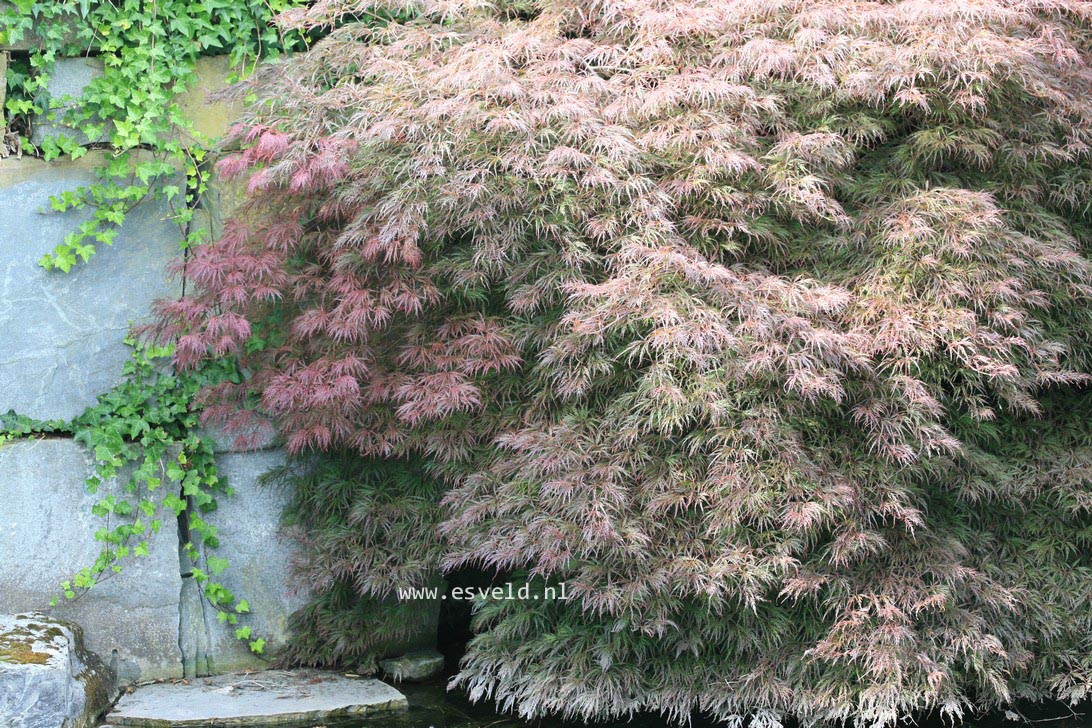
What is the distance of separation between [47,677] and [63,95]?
1936 mm

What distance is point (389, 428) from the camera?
10.9 ft

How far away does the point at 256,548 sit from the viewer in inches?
144

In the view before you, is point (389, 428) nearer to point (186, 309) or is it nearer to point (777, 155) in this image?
point (186, 309)

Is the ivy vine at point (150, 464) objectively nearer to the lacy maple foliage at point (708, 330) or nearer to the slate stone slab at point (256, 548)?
the slate stone slab at point (256, 548)

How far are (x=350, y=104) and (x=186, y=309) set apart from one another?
893mm

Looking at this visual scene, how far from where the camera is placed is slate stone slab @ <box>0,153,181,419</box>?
352 centimetres

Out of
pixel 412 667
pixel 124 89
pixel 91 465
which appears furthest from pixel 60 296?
pixel 412 667

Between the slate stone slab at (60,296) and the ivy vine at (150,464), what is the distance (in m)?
0.09

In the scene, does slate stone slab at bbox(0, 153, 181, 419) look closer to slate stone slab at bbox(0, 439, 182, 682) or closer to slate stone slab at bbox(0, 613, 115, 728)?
slate stone slab at bbox(0, 439, 182, 682)

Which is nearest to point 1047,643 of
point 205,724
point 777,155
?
point 777,155

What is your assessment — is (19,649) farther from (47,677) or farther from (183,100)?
(183,100)

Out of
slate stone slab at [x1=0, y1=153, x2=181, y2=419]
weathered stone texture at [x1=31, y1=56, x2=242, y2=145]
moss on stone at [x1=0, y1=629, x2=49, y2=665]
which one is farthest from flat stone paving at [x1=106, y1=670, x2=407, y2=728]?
weathered stone texture at [x1=31, y1=56, x2=242, y2=145]

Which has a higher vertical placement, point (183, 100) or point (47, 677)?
point (183, 100)

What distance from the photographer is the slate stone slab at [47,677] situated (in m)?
2.94
